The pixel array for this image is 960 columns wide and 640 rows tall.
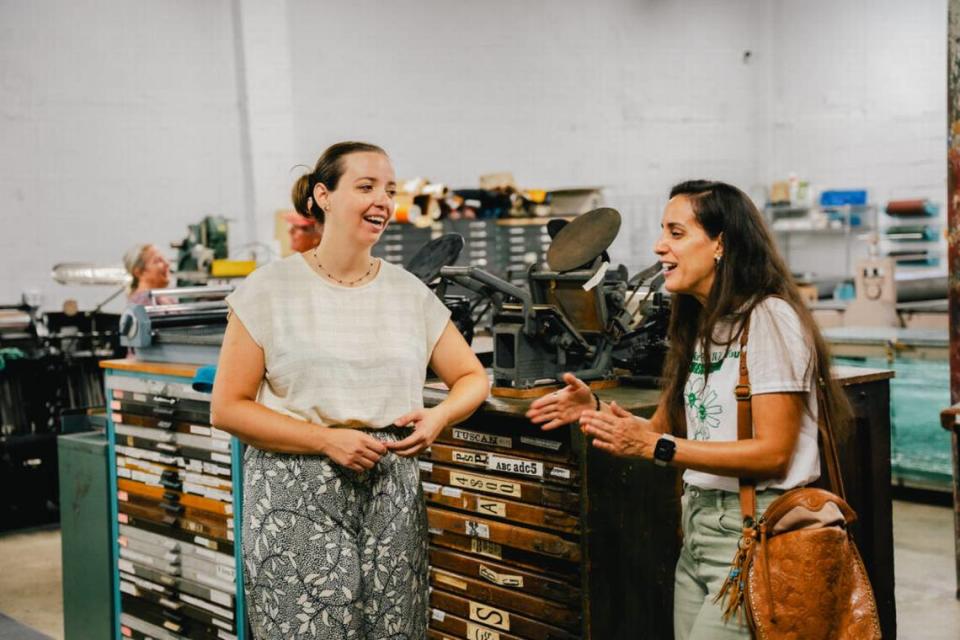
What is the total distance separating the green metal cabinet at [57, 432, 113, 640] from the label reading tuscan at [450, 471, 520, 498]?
1452 millimetres

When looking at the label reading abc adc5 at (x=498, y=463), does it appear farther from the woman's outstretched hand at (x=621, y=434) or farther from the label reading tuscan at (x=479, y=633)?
the woman's outstretched hand at (x=621, y=434)

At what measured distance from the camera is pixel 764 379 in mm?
1750

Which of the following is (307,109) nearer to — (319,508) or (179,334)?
(179,334)

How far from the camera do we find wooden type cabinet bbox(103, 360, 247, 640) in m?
3.05

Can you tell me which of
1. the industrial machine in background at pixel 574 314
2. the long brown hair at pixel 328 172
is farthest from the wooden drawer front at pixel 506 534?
the long brown hair at pixel 328 172

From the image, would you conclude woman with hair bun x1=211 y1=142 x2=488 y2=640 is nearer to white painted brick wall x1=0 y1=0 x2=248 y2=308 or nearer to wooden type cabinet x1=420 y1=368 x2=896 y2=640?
wooden type cabinet x1=420 y1=368 x2=896 y2=640

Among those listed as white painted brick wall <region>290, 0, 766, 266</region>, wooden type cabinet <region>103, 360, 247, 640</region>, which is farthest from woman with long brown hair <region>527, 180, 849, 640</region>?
white painted brick wall <region>290, 0, 766, 266</region>

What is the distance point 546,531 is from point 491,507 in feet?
0.61

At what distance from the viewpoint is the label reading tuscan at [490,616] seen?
2.55m

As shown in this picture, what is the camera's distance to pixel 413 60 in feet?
26.2

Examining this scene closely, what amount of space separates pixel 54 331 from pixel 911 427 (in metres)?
4.63

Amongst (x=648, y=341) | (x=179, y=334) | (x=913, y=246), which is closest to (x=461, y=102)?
(x=913, y=246)

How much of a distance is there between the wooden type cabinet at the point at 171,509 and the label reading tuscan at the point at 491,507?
78 cm

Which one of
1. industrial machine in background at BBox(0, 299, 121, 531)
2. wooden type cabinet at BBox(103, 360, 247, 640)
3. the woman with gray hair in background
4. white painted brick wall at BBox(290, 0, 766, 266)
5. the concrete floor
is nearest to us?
wooden type cabinet at BBox(103, 360, 247, 640)
